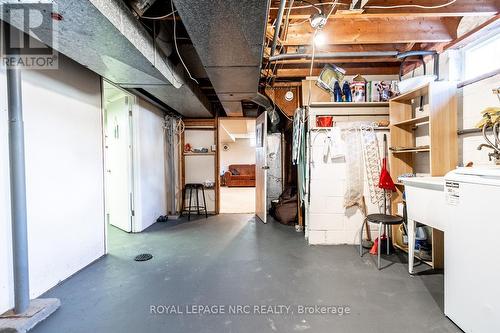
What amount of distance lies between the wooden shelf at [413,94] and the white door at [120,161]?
142 inches

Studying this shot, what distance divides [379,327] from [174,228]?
3.11 meters

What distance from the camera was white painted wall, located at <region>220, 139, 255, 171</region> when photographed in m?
11.1

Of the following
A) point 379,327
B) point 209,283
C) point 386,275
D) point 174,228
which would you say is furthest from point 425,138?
point 174,228

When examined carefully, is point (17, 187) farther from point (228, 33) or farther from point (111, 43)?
point (228, 33)

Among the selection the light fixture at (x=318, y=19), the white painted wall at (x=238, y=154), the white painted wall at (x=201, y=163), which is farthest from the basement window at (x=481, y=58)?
the white painted wall at (x=238, y=154)

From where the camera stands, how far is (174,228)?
12.8 feet

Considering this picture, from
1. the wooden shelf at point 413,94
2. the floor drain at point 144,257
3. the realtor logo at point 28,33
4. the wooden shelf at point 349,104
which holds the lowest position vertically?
the floor drain at point 144,257

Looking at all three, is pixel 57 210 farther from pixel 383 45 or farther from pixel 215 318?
pixel 383 45

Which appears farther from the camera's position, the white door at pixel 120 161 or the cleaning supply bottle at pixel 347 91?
the white door at pixel 120 161

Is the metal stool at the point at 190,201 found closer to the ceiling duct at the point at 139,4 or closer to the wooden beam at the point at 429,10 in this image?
the ceiling duct at the point at 139,4

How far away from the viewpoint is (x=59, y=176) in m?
2.16

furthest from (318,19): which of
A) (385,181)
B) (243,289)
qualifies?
(243,289)

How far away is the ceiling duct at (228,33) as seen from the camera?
1403 millimetres

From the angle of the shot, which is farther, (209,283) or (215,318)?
(209,283)
